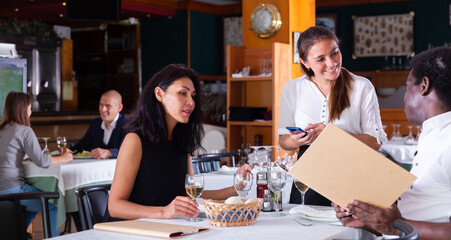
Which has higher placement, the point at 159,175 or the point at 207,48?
the point at 207,48

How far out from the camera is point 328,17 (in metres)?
11.3

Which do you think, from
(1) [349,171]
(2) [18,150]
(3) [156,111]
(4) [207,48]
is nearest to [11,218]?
(3) [156,111]

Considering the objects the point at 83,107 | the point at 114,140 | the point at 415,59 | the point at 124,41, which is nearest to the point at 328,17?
the point at 124,41

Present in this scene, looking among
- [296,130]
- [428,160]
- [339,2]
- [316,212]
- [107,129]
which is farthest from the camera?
[339,2]

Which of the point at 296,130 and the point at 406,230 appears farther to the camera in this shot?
the point at 296,130

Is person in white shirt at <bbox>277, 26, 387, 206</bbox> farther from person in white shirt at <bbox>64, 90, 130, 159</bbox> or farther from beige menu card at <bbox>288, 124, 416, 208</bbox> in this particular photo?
person in white shirt at <bbox>64, 90, 130, 159</bbox>

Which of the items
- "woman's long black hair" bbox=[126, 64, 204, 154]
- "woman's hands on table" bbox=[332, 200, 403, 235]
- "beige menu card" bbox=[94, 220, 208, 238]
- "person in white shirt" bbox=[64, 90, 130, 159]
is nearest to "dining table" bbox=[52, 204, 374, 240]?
"beige menu card" bbox=[94, 220, 208, 238]

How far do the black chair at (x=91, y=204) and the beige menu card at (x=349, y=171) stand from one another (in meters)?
1.13

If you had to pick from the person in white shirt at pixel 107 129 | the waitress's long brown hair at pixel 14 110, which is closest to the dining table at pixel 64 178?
the waitress's long brown hair at pixel 14 110

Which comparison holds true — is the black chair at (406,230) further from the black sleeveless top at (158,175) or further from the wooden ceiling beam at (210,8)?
the wooden ceiling beam at (210,8)

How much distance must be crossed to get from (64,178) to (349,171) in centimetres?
350

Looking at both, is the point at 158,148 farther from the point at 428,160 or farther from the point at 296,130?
the point at 428,160

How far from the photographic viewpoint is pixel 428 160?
1.96 metres

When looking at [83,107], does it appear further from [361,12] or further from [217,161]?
[217,161]
